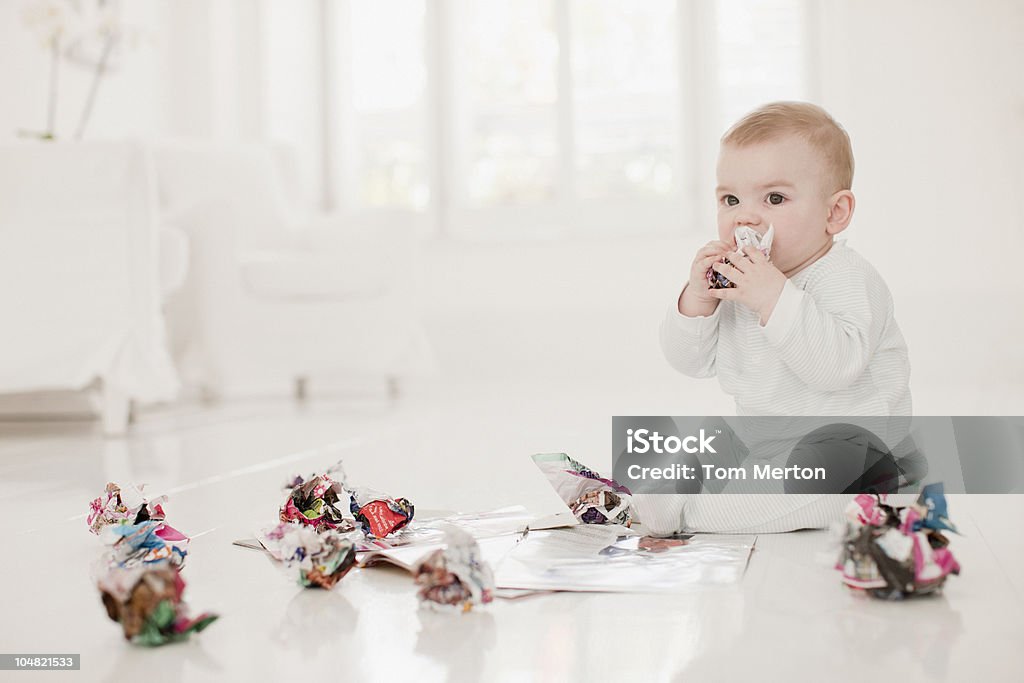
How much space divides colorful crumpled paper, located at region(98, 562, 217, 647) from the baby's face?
2.20 ft

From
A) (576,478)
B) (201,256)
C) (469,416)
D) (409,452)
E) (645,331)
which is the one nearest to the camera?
(576,478)

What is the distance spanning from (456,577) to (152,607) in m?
0.23

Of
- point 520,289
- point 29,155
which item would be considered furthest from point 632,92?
point 29,155

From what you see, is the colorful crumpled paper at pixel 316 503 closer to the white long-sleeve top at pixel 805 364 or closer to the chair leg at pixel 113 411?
the white long-sleeve top at pixel 805 364

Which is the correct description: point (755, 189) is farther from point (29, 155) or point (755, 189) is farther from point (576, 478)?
point (29, 155)

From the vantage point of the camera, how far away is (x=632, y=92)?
4.09m

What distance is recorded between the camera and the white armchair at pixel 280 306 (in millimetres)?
2994

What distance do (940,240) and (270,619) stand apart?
3303 millimetres

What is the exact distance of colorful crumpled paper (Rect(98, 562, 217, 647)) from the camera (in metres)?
0.73

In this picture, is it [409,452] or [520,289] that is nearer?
[409,452]

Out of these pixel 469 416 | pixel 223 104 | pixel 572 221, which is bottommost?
pixel 469 416

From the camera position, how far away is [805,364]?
3.51ft

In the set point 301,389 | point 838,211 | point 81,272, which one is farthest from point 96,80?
point 838,211

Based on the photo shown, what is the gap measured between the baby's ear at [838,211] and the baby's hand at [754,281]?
10 centimetres
